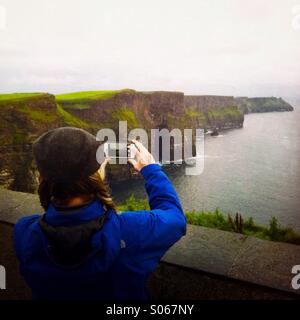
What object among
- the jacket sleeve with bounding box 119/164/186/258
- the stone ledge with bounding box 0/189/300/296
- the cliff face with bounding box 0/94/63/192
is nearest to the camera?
the jacket sleeve with bounding box 119/164/186/258

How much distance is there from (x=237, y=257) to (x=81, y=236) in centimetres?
143

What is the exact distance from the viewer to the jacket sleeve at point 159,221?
5.51 ft

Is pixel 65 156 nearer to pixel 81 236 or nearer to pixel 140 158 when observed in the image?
pixel 81 236

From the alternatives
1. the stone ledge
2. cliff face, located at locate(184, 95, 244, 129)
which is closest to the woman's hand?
the stone ledge

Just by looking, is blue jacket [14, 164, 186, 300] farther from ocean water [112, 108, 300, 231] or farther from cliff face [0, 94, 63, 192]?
cliff face [0, 94, 63, 192]

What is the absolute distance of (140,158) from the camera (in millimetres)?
2018

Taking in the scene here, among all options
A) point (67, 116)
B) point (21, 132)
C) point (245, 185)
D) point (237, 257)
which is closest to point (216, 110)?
point (67, 116)

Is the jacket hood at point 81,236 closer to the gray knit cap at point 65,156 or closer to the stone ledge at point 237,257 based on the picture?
the gray knit cap at point 65,156

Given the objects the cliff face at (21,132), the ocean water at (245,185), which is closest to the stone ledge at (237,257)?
the ocean water at (245,185)

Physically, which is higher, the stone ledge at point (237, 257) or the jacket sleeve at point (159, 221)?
the jacket sleeve at point (159, 221)

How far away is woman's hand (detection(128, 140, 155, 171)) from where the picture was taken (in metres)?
2.00

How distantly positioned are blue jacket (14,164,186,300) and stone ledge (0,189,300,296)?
80 centimetres
